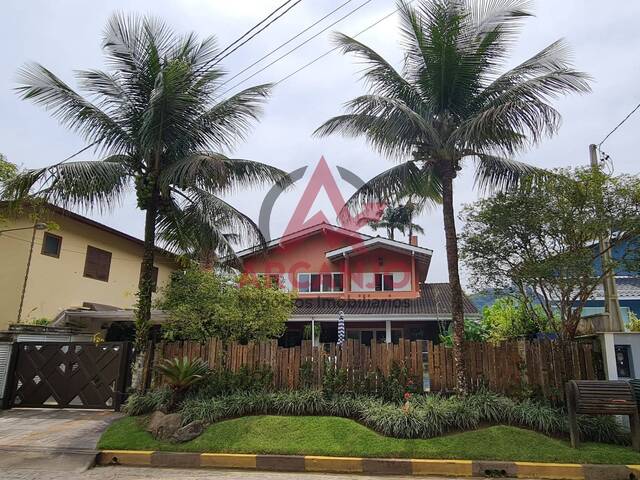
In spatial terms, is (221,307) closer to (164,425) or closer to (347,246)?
(164,425)

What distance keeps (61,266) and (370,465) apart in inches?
576

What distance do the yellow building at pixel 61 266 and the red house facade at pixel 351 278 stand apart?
213 inches

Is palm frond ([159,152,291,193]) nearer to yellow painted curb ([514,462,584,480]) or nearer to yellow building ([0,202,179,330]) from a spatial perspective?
yellow building ([0,202,179,330])

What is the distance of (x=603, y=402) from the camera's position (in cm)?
720

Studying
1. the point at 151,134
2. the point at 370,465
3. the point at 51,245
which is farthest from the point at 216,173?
the point at 51,245

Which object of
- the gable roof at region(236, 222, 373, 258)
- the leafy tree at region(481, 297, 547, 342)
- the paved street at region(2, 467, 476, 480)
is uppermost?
the gable roof at region(236, 222, 373, 258)

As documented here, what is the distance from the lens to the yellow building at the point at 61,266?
50.9 ft

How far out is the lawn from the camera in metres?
7.04

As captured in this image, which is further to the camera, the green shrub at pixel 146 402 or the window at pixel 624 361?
the green shrub at pixel 146 402

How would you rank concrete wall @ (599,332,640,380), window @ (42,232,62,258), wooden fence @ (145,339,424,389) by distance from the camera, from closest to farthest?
concrete wall @ (599,332,640,380)
wooden fence @ (145,339,424,389)
window @ (42,232,62,258)

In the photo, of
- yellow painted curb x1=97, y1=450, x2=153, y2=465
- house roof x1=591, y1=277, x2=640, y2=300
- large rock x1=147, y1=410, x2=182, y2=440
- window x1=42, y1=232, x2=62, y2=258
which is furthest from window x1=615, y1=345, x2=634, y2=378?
window x1=42, y1=232, x2=62, y2=258

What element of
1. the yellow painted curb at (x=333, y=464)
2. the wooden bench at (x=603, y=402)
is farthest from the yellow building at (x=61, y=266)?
the wooden bench at (x=603, y=402)

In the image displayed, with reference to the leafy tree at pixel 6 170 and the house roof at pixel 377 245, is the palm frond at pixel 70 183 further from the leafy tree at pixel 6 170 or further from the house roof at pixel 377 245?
the house roof at pixel 377 245

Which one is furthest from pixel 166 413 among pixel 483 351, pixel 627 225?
pixel 627 225
